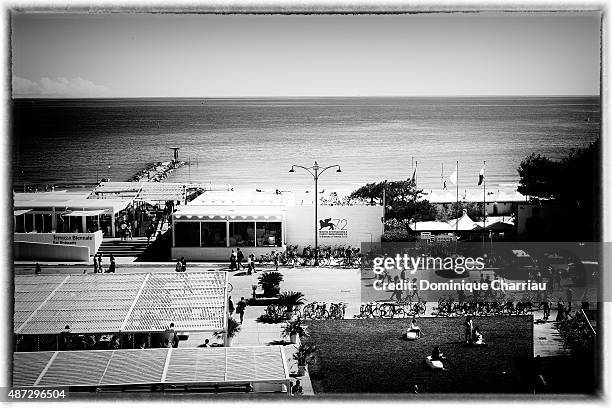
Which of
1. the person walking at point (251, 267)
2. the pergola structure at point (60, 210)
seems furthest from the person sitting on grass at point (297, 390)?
the pergola structure at point (60, 210)

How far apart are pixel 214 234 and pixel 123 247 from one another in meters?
1.43

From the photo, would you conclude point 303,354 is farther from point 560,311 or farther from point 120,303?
point 560,311

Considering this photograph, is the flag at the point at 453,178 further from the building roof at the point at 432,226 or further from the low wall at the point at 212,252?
the low wall at the point at 212,252

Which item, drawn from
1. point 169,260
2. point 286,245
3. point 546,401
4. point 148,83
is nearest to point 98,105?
point 148,83

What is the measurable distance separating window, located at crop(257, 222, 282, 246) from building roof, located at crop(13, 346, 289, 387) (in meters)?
3.04

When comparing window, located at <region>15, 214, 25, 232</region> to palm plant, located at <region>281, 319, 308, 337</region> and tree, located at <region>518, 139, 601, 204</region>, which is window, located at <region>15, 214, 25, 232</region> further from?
tree, located at <region>518, 139, 601, 204</region>

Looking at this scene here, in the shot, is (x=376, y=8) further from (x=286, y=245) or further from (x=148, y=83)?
(x=286, y=245)

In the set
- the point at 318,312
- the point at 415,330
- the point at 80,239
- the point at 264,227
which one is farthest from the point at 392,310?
the point at 80,239

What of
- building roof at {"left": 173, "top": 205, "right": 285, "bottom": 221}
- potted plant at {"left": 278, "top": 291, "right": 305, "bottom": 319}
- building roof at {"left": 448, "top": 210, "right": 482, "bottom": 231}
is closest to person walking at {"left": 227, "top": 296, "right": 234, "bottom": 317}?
potted plant at {"left": 278, "top": 291, "right": 305, "bottom": 319}

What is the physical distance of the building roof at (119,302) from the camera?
11.8 metres

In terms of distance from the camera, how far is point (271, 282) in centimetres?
1335

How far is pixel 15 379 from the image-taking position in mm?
11227

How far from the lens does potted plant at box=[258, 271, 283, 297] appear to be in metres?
13.2

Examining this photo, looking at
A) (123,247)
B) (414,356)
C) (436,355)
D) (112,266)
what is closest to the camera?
(436,355)
